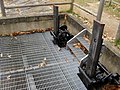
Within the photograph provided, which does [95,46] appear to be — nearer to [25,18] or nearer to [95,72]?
[95,72]

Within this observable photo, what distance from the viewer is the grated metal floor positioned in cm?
350

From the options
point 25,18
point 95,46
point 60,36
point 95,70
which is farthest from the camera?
point 25,18

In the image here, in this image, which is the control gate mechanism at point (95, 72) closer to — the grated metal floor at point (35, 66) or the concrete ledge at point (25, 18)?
the grated metal floor at point (35, 66)

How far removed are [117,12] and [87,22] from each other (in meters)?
1.49

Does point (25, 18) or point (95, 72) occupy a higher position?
point (25, 18)

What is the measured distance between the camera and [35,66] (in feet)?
13.3

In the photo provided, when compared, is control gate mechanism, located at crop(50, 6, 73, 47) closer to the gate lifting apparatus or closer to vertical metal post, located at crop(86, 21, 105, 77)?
the gate lifting apparatus

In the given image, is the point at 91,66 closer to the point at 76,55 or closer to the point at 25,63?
the point at 76,55

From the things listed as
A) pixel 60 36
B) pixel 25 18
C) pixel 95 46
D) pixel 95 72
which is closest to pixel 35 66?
pixel 60 36

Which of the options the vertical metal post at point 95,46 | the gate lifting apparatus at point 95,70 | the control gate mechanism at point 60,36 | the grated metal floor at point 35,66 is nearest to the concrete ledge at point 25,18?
the grated metal floor at point 35,66

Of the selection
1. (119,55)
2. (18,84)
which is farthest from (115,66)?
(18,84)

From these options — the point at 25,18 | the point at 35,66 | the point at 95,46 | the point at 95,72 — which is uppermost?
the point at 95,46

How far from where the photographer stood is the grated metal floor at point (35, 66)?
3504 mm

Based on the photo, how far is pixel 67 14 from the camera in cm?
578
